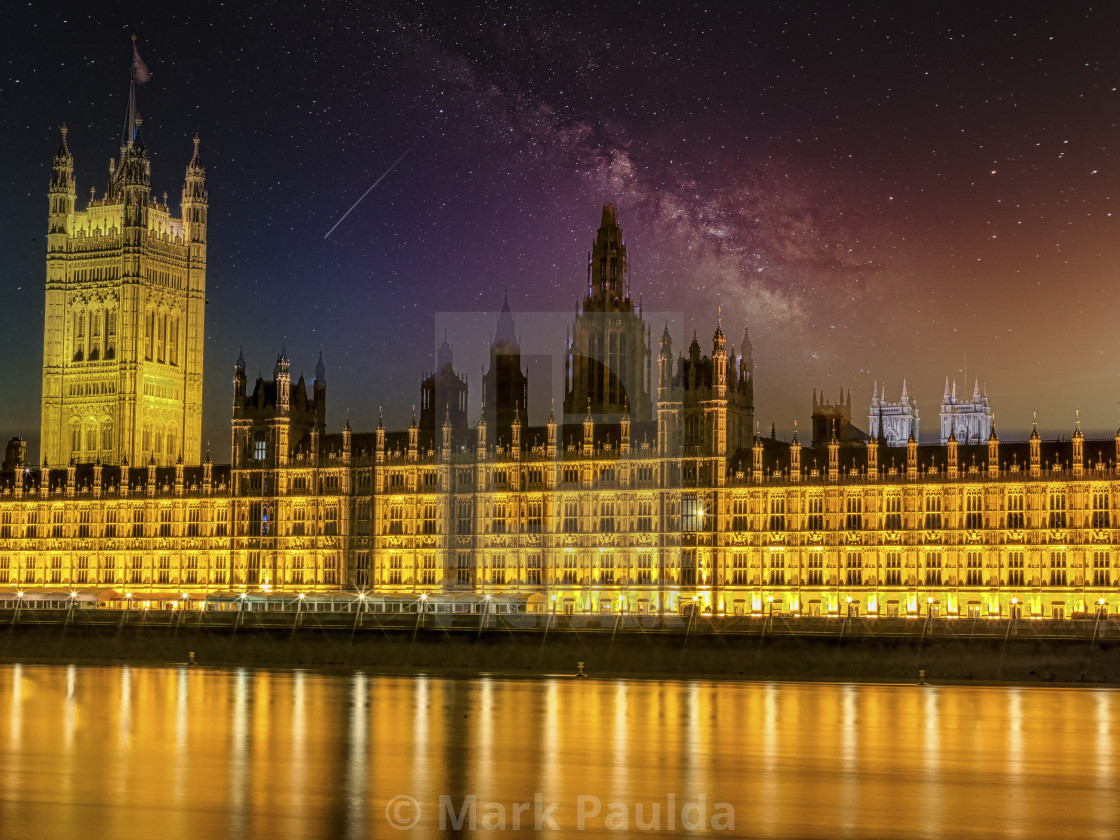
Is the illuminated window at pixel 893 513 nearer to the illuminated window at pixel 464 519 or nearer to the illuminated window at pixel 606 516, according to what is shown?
the illuminated window at pixel 606 516

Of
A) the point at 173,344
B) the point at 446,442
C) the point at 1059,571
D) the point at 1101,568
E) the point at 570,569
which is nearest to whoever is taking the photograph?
the point at 1101,568

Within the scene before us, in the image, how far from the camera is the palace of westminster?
100875 mm

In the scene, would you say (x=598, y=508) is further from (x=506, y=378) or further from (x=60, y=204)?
(x=60, y=204)

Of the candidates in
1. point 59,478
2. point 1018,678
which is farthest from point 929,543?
point 59,478

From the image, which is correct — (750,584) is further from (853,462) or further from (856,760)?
(856,760)

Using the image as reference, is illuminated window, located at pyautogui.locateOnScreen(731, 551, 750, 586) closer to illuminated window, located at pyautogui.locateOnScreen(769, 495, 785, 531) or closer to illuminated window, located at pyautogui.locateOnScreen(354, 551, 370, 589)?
illuminated window, located at pyautogui.locateOnScreen(769, 495, 785, 531)

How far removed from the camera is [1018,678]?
78125 mm

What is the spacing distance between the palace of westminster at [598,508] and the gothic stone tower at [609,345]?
204mm

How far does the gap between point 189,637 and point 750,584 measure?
35.9 meters

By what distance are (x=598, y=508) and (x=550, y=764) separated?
70.0 meters

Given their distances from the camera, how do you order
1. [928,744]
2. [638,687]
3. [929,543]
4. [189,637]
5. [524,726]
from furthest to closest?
[929,543], [189,637], [638,687], [524,726], [928,744]

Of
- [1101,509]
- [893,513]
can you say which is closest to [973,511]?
[893,513]

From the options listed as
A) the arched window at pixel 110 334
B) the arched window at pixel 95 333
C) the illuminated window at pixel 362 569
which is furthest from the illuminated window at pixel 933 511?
the arched window at pixel 95 333

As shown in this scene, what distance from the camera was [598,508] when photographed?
11112 centimetres
